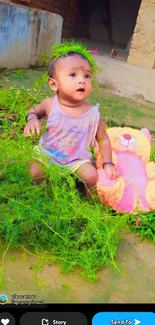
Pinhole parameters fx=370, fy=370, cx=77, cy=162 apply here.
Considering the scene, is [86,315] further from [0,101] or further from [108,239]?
[0,101]

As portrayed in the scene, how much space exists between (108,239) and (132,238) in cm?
34

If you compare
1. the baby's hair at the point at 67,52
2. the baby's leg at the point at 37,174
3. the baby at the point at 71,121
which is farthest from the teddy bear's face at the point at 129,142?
the baby's leg at the point at 37,174

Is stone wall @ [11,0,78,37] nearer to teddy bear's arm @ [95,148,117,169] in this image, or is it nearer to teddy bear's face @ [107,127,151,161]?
teddy bear's face @ [107,127,151,161]

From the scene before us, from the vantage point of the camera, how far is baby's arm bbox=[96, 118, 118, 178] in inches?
83.8

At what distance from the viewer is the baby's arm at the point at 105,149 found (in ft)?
6.98

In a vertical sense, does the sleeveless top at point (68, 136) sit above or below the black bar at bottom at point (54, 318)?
below

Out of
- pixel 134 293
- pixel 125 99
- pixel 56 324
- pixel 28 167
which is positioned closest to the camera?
pixel 56 324

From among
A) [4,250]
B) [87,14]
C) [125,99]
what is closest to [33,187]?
[4,250]

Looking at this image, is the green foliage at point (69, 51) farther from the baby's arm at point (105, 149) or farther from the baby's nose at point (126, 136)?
the baby's nose at point (126, 136)

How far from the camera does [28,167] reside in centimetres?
206

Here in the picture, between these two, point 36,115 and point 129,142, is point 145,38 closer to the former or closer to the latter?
point 129,142

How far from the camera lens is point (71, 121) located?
209cm

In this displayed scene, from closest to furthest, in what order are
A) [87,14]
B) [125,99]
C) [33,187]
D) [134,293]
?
[134,293] < [33,187] < [125,99] < [87,14]

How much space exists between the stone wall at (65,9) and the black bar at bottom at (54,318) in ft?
24.2
